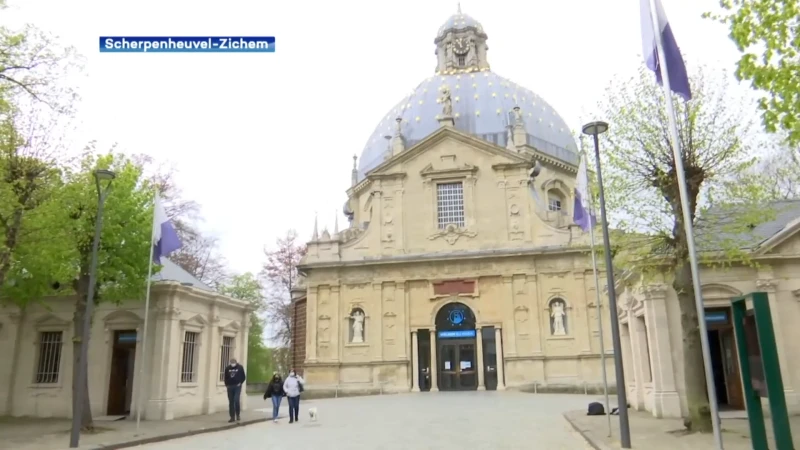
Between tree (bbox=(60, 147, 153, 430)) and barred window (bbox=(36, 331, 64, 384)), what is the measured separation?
4.56 meters

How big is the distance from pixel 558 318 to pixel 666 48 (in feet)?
91.0

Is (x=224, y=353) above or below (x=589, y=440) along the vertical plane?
above

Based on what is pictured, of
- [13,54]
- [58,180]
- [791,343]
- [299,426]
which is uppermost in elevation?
[13,54]

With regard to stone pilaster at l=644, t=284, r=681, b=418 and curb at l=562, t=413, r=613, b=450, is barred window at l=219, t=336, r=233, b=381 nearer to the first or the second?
curb at l=562, t=413, r=613, b=450

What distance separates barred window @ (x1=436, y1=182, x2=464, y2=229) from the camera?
1615 inches

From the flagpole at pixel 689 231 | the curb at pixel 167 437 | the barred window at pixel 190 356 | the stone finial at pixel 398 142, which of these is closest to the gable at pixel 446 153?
the stone finial at pixel 398 142

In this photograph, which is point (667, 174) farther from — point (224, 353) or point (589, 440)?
point (224, 353)

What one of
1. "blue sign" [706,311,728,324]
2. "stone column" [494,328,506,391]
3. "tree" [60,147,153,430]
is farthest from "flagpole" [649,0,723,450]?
"stone column" [494,328,506,391]

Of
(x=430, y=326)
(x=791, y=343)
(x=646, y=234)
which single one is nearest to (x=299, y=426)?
(x=646, y=234)

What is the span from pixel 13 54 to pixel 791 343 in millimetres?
21732

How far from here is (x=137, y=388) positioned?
20484 millimetres

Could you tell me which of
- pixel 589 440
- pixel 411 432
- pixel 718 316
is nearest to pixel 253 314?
pixel 411 432

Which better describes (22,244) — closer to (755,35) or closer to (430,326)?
(755,35)

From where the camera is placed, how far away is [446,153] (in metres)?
41.8
